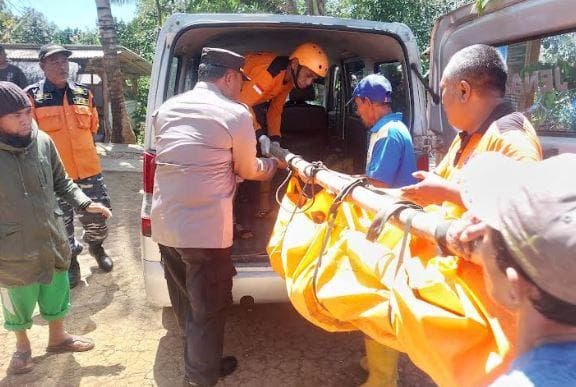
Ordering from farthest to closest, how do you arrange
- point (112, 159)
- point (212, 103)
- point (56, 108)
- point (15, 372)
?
point (112, 159) → point (56, 108) → point (15, 372) → point (212, 103)

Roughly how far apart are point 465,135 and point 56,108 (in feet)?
10.9

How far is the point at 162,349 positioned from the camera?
9.61ft

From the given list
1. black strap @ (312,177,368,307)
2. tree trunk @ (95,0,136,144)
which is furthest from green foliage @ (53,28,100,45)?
black strap @ (312,177,368,307)

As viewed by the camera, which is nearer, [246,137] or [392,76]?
[246,137]

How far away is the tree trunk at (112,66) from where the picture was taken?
33.2 ft

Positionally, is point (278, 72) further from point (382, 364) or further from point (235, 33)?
point (382, 364)

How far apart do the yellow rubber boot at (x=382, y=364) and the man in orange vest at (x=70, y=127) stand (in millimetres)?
2623

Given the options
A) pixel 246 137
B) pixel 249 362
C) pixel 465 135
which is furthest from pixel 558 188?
pixel 249 362

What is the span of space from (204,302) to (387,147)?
128 centimetres

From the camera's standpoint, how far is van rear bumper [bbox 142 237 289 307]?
2623 millimetres

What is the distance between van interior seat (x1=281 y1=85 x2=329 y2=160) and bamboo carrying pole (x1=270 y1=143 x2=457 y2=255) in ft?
9.02

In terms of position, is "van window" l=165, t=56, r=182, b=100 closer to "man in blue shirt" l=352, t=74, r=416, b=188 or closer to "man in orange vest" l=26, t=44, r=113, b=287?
"man in orange vest" l=26, t=44, r=113, b=287

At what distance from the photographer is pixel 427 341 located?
101 centimetres

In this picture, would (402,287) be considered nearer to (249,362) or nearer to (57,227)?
(249,362)
